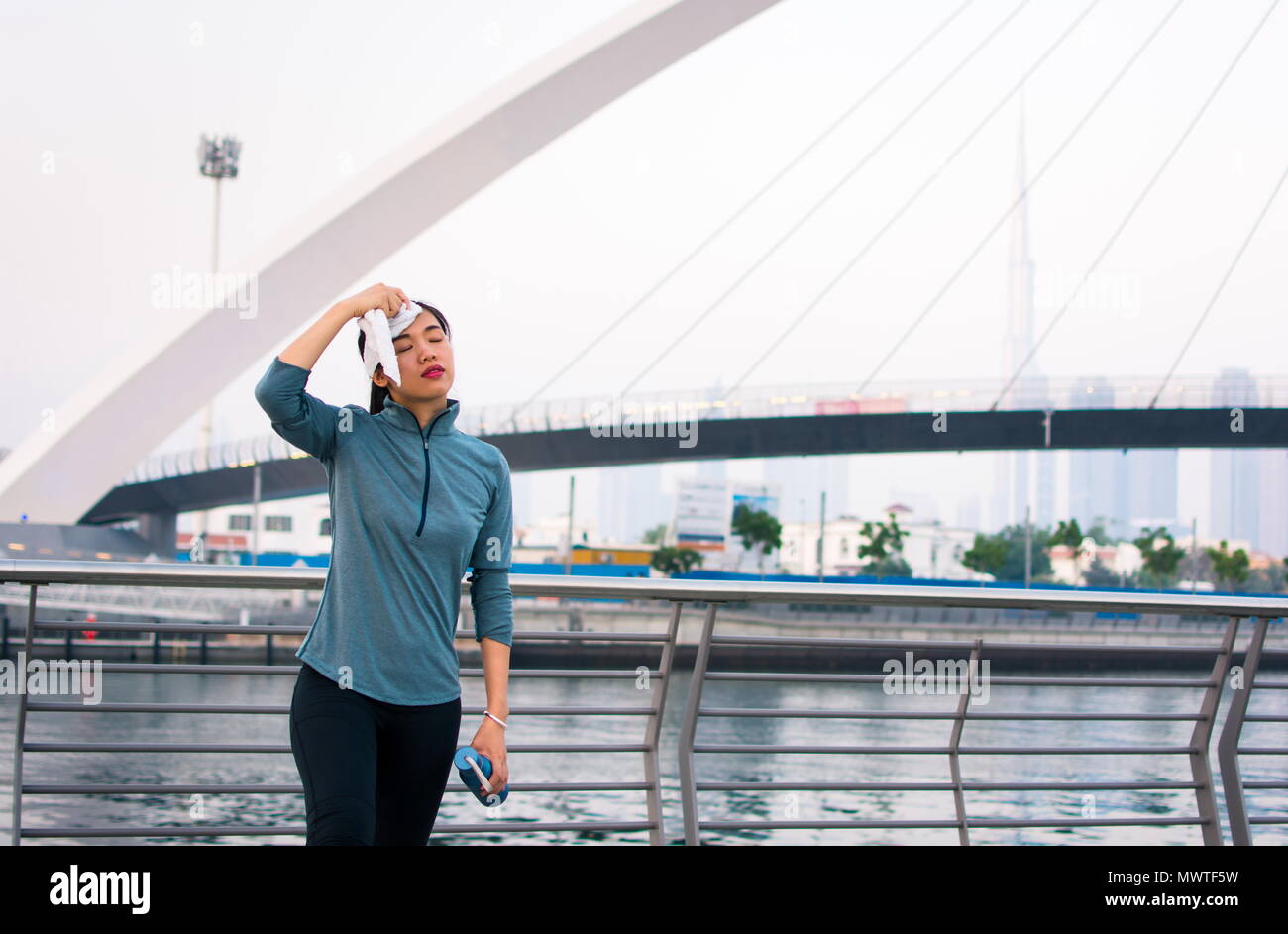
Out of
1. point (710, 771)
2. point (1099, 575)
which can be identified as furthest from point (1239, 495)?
point (710, 771)

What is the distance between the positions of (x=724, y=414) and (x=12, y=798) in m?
28.9

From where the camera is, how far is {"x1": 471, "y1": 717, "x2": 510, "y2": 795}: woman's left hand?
2.00 meters

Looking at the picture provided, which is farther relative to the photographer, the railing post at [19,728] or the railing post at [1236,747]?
the railing post at [1236,747]

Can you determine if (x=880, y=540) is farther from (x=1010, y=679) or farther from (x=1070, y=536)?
(x=1010, y=679)

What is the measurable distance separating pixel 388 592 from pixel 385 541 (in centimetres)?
8

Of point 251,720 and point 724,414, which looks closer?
point 251,720

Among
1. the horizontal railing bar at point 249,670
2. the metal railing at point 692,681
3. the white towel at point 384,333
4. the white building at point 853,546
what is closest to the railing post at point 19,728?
the metal railing at point 692,681

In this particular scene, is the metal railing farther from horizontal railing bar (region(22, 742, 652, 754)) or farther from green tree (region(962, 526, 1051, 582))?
green tree (region(962, 526, 1051, 582))

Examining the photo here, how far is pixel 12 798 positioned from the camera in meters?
2.69

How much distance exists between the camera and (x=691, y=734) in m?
3.14

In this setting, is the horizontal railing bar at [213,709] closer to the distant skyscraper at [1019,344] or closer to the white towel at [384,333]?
the white towel at [384,333]

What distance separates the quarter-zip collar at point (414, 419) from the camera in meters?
2.12
